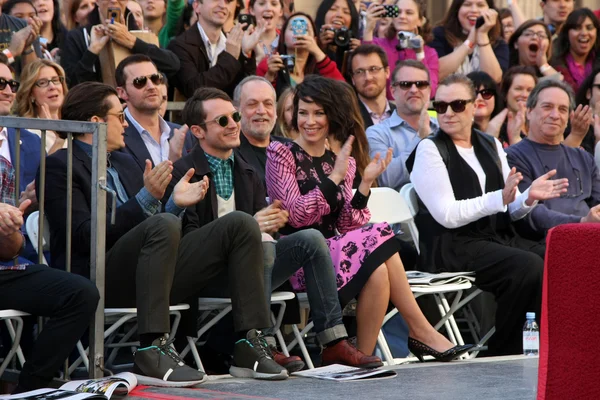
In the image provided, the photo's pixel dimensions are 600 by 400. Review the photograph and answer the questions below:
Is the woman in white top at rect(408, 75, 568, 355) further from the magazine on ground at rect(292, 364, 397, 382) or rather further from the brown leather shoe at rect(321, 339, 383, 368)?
the magazine on ground at rect(292, 364, 397, 382)

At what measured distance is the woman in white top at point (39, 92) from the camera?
7.42 meters

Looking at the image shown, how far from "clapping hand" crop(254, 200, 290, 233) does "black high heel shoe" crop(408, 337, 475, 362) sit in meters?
0.97

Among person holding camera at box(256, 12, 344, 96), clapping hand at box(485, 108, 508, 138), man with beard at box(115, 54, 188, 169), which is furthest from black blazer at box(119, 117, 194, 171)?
clapping hand at box(485, 108, 508, 138)

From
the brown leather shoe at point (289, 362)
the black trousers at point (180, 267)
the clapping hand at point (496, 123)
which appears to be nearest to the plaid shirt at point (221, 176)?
the black trousers at point (180, 267)

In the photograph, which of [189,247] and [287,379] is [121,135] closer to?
[189,247]

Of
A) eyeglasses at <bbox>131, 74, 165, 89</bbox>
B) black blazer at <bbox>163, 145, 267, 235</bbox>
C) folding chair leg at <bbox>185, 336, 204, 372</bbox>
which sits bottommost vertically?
folding chair leg at <bbox>185, 336, 204, 372</bbox>

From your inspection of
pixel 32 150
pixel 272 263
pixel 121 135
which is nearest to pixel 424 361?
pixel 272 263

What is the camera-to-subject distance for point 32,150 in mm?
6730

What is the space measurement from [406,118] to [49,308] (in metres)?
4.24

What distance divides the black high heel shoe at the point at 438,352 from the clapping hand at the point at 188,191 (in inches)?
58.9

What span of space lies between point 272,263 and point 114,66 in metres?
2.91

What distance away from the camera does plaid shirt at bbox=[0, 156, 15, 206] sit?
5.36 meters

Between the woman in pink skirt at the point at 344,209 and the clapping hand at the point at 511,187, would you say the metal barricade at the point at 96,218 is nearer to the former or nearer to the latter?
the woman in pink skirt at the point at 344,209

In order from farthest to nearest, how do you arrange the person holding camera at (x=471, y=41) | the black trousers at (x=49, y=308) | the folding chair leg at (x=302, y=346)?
the person holding camera at (x=471, y=41)
the folding chair leg at (x=302, y=346)
the black trousers at (x=49, y=308)
